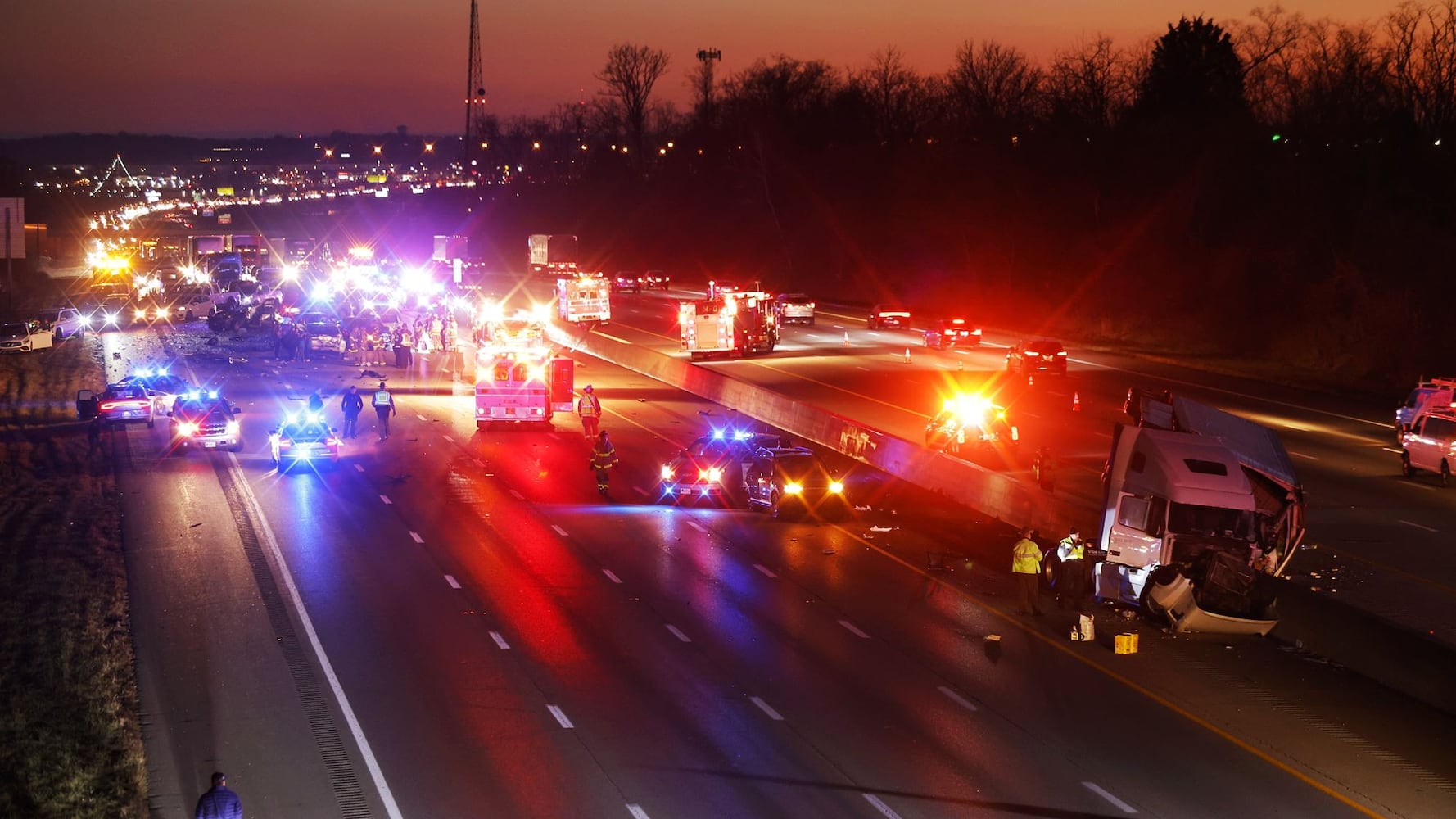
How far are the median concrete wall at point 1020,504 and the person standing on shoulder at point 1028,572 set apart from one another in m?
3.52

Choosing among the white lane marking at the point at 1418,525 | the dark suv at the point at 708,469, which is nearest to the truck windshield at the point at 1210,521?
the white lane marking at the point at 1418,525

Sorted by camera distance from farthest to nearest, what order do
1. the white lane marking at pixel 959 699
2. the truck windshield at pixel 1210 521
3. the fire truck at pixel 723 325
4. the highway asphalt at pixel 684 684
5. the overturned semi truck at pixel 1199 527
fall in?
the fire truck at pixel 723 325
the truck windshield at pixel 1210 521
the overturned semi truck at pixel 1199 527
the white lane marking at pixel 959 699
the highway asphalt at pixel 684 684

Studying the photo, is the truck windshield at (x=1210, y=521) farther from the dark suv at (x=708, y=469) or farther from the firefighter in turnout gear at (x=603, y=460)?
the firefighter in turnout gear at (x=603, y=460)

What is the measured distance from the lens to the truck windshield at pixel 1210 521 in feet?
69.9

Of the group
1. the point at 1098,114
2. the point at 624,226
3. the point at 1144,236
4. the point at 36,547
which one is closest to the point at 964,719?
the point at 36,547

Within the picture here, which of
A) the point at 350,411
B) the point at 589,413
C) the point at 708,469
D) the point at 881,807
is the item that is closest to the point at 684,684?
the point at 881,807

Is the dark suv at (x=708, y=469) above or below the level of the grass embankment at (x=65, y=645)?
above

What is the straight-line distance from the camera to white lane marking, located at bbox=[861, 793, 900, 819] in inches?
535

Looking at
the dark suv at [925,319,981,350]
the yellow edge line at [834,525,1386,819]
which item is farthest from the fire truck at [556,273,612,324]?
the yellow edge line at [834,525,1386,819]

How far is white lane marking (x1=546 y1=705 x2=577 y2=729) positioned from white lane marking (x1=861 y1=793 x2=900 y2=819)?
151 inches

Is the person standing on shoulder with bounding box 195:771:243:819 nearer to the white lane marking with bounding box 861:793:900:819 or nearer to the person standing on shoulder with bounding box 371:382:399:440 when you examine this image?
the white lane marking with bounding box 861:793:900:819

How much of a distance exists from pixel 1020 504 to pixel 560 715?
13806 mm

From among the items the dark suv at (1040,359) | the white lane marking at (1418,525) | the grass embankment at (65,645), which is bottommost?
the grass embankment at (65,645)

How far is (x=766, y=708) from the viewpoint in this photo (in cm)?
1697
